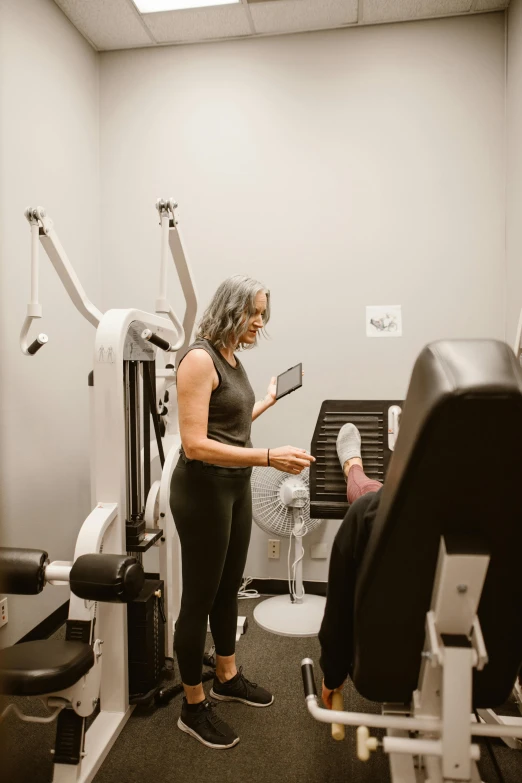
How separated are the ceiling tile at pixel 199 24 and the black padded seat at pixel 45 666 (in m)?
2.69

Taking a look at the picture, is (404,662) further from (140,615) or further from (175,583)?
(175,583)

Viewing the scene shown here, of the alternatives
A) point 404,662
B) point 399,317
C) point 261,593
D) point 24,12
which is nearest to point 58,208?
point 24,12

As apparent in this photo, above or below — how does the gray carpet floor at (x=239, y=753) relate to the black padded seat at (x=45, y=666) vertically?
below

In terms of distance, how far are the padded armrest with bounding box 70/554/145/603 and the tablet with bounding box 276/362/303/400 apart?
0.97 meters

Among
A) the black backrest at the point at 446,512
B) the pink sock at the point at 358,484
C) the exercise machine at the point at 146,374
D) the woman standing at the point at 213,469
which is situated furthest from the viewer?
the pink sock at the point at 358,484

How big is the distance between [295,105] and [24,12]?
1249 millimetres

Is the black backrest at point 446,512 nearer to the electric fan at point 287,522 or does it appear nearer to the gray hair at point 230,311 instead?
the gray hair at point 230,311

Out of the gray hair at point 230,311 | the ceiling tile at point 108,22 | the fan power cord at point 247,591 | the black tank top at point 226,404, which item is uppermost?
the ceiling tile at point 108,22

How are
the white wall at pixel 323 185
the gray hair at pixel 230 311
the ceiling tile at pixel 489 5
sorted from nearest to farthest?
the gray hair at pixel 230 311 → the ceiling tile at pixel 489 5 → the white wall at pixel 323 185

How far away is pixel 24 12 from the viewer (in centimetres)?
217

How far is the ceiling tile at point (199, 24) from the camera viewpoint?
8.17 feet

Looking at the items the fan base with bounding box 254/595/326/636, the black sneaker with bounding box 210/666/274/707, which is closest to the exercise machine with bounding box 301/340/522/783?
the black sneaker with bounding box 210/666/274/707

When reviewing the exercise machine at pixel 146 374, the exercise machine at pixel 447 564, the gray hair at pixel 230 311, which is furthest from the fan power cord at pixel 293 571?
the exercise machine at pixel 447 564

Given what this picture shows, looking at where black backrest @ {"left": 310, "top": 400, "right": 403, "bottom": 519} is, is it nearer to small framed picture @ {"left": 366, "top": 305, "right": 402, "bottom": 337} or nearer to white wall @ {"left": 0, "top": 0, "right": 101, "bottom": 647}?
small framed picture @ {"left": 366, "top": 305, "right": 402, "bottom": 337}
